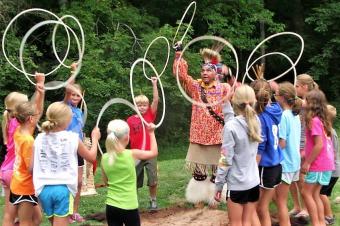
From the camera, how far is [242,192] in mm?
5164

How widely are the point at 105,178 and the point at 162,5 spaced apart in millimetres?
13794

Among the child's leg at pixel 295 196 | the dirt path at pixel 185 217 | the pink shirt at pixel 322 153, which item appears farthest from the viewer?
the child's leg at pixel 295 196

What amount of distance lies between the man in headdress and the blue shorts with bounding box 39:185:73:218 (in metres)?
2.66

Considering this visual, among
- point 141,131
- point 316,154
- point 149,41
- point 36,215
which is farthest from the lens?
point 149,41

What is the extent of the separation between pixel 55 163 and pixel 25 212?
0.78 metres

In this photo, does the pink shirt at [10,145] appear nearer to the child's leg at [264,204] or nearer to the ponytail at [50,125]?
the ponytail at [50,125]

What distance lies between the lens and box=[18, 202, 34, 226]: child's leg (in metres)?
5.25

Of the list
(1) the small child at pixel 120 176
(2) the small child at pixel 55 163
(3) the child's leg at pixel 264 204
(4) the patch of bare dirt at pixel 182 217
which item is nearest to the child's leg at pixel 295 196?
(4) the patch of bare dirt at pixel 182 217

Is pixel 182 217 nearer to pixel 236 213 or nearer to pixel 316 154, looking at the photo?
pixel 236 213

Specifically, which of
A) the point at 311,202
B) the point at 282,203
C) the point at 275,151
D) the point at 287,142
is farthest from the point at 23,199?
the point at 311,202

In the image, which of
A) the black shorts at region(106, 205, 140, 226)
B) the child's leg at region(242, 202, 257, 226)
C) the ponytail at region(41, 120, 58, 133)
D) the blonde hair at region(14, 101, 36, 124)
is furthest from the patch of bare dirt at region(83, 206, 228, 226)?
the ponytail at region(41, 120, 58, 133)

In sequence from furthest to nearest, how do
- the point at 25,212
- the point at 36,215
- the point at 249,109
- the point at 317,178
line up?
the point at 317,178 → the point at 36,215 → the point at 25,212 → the point at 249,109

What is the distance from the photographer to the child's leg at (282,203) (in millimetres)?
5688

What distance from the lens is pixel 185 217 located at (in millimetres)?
6914
